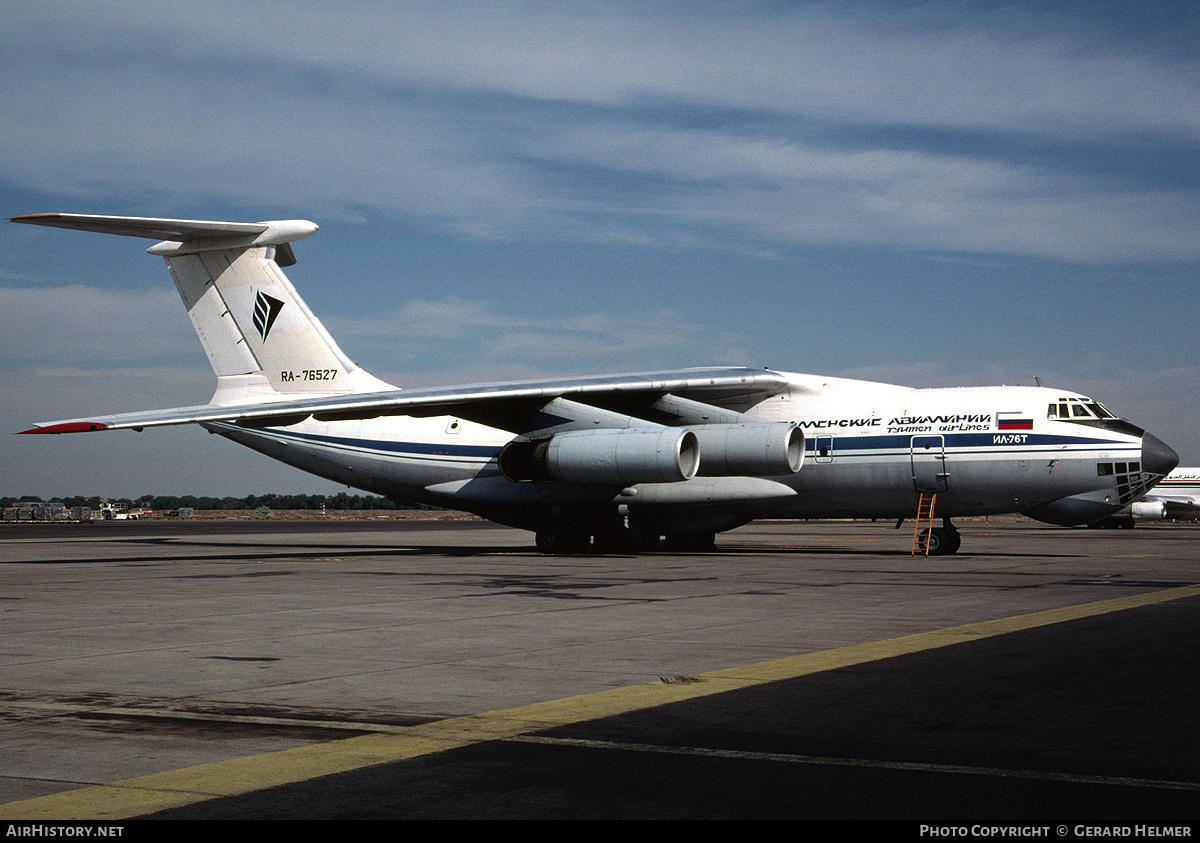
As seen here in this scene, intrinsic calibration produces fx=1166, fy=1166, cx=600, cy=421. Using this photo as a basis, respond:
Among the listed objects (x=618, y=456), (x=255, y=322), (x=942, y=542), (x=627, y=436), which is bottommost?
(x=942, y=542)

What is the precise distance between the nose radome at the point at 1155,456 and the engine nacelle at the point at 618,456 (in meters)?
7.80

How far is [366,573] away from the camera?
56.0ft

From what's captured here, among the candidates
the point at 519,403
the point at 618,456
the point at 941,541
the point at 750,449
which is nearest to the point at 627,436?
the point at 618,456

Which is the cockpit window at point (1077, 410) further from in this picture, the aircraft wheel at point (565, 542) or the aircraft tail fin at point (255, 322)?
the aircraft tail fin at point (255, 322)

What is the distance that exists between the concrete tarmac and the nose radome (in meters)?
7.43

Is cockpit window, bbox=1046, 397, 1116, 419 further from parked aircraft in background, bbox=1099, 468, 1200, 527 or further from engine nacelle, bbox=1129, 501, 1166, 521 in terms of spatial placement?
engine nacelle, bbox=1129, 501, 1166, 521

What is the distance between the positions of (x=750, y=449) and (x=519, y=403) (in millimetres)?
5179

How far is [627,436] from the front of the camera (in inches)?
821

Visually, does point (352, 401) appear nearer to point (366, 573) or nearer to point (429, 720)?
point (366, 573)

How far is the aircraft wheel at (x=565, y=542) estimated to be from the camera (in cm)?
2308

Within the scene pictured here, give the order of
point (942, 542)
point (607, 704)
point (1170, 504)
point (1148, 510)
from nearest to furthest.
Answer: point (607, 704)
point (942, 542)
point (1148, 510)
point (1170, 504)

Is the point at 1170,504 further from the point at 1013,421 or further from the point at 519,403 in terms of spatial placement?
the point at 519,403

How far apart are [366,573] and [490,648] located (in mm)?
8709

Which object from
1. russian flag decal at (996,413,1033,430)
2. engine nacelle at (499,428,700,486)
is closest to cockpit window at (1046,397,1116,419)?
russian flag decal at (996,413,1033,430)
